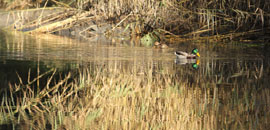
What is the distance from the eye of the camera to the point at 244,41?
17.2m

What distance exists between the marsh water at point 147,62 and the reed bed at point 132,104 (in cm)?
23

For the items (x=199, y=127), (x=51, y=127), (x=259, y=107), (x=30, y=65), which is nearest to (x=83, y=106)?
(x=51, y=127)

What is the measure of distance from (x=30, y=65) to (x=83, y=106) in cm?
410

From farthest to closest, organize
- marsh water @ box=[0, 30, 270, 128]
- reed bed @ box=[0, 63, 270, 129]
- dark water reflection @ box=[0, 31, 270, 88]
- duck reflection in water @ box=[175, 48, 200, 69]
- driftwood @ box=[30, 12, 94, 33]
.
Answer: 1. driftwood @ box=[30, 12, 94, 33]
2. duck reflection in water @ box=[175, 48, 200, 69]
3. dark water reflection @ box=[0, 31, 270, 88]
4. marsh water @ box=[0, 30, 270, 128]
5. reed bed @ box=[0, 63, 270, 129]

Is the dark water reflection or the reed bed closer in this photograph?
the reed bed

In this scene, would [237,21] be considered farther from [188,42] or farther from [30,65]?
[30,65]

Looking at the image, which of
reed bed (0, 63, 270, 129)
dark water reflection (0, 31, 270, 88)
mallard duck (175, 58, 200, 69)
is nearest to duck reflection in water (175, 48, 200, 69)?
mallard duck (175, 58, 200, 69)

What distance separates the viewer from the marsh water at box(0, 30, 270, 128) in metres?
8.54

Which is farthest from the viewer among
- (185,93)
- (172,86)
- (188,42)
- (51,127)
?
(188,42)

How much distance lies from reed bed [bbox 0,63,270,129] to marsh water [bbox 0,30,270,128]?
0.23m

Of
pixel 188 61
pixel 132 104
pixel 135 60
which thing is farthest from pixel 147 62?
pixel 132 104

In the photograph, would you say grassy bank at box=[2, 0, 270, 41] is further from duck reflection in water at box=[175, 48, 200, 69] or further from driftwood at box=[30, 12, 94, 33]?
duck reflection in water at box=[175, 48, 200, 69]

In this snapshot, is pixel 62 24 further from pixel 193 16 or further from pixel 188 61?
pixel 188 61

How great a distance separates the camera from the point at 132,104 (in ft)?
21.1
